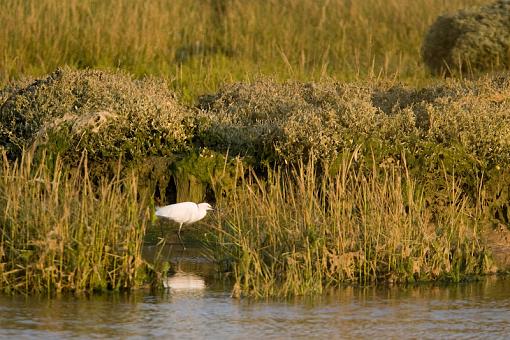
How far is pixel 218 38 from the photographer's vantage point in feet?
67.4

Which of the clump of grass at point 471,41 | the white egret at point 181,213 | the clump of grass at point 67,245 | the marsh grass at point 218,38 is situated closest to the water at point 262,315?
the clump of grass at point 67,245

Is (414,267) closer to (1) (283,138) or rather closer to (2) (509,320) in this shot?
(2) (509,320)

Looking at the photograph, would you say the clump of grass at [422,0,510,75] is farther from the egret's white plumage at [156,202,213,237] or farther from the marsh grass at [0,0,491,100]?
the egret's white plumage at [156,202,213,237]

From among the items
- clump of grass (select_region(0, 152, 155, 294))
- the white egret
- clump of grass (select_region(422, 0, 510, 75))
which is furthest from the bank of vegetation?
clump of grass (select_region(422, 0, 510, 75))

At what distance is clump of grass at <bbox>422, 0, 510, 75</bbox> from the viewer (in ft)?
58.7

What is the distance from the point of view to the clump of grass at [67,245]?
8.23m

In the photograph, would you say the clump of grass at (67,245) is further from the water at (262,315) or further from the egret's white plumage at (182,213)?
the egret's white plumage at (182,213)

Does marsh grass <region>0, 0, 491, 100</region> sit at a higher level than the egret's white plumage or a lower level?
higher

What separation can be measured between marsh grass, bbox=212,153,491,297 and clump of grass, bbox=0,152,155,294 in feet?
2.44

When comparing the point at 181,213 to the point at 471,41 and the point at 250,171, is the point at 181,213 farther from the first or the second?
the point at 471,41

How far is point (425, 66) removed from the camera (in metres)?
18.6

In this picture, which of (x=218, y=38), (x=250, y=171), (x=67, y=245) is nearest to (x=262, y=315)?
(x=67, y=245)

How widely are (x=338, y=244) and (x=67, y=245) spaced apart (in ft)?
6.30

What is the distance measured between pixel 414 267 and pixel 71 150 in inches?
149
